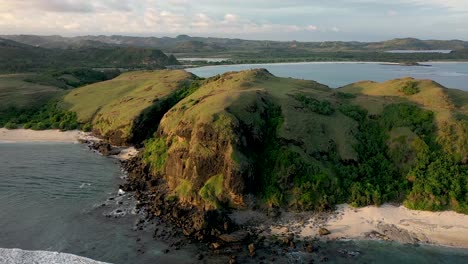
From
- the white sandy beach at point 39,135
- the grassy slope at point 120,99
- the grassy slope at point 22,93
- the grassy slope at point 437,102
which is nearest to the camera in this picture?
the grassy slope at point 437,102

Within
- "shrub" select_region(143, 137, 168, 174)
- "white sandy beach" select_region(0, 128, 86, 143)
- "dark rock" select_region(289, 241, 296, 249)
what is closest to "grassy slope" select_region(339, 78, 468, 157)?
"dark rock" select_region(289, 241, 296, 249)

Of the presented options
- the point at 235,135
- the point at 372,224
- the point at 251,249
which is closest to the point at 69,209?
the point at 235,135

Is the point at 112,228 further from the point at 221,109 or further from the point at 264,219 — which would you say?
the point at 221,109

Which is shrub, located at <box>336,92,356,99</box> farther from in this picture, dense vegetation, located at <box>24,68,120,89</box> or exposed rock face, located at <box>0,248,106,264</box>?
dense vegetation, located at <box>24,68,120,89</box>

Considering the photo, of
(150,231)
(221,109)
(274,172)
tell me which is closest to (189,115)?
(221,109)

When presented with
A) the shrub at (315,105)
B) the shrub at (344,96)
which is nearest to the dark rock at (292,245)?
the shrub at (315,105)

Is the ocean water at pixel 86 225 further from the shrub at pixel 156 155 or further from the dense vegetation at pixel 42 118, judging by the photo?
the dense vegetation at pixel 42 118
